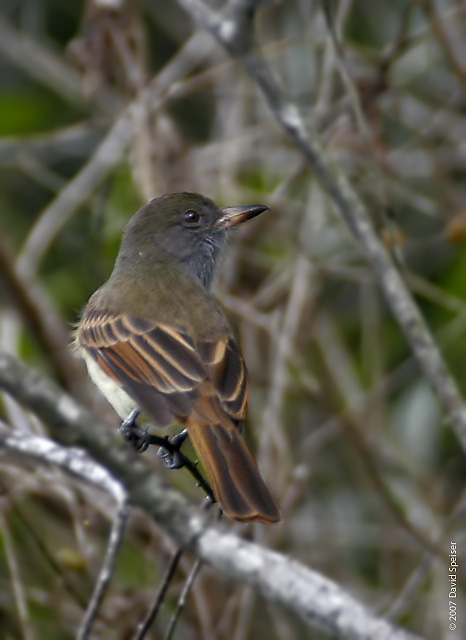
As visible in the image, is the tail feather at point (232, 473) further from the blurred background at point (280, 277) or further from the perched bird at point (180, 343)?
the blurred background at point (280, 277)

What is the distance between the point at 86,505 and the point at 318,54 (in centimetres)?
307

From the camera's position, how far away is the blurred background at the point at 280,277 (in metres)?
4.43

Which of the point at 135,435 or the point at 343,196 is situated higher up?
the point at 343,196

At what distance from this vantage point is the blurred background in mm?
4430

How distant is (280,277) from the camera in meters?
5.18

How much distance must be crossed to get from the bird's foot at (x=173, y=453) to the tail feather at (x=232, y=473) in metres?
0.05

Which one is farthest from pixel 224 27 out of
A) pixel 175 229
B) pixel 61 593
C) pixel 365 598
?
pixel 365 598

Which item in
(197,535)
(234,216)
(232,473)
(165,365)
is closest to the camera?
(197,535)

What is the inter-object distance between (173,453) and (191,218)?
1511 mm

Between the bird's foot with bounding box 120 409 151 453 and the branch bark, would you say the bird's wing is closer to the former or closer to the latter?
the bird's foot with bounding box 120 409 151 453

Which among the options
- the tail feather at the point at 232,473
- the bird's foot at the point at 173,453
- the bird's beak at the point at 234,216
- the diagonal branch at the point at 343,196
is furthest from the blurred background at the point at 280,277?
the tail feather at the point at 232,473

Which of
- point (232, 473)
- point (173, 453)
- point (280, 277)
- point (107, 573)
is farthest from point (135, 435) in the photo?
point (280, 277)

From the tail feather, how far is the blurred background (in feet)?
3.54

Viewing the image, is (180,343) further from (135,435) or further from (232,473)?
(232,473)
